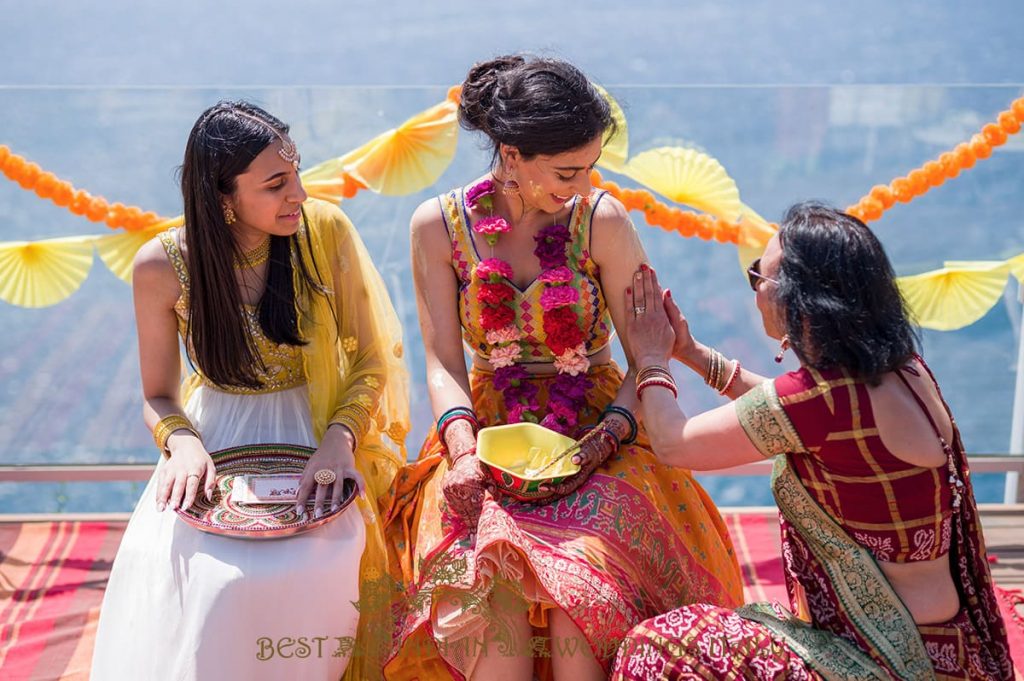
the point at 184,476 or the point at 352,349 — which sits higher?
the point at 352,349

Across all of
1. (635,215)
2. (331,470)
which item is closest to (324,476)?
(331,470)

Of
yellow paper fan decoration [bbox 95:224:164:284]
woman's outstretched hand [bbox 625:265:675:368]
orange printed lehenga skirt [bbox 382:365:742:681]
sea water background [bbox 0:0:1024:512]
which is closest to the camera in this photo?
orange printed lehenga skirt [bbox 382:365:742:681]

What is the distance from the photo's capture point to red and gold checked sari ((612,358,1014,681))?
87.7 inches

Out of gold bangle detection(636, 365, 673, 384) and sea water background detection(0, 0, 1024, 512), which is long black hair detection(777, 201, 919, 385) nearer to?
gold bangle detection(636, 365, 673, 384)

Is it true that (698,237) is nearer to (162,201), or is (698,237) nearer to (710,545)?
(710,545)

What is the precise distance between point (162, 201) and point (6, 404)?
1.10 meters

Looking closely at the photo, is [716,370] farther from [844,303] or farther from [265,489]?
[265,489]

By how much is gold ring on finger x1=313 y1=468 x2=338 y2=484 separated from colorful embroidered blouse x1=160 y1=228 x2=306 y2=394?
418 mm

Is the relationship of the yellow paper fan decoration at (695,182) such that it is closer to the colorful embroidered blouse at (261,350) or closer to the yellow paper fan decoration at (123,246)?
the colorful embroidered blouse at (261,350)

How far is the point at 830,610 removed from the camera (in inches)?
93.7

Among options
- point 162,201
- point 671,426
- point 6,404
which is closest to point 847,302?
point 671,426

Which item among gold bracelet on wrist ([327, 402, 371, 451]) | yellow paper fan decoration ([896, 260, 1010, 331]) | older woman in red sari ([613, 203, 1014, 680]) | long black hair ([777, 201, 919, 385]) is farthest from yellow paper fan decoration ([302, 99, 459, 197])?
long black hair ([777, 201, 919, 385])

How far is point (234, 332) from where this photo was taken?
3.02m

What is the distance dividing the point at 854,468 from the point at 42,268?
3211 millimetres
